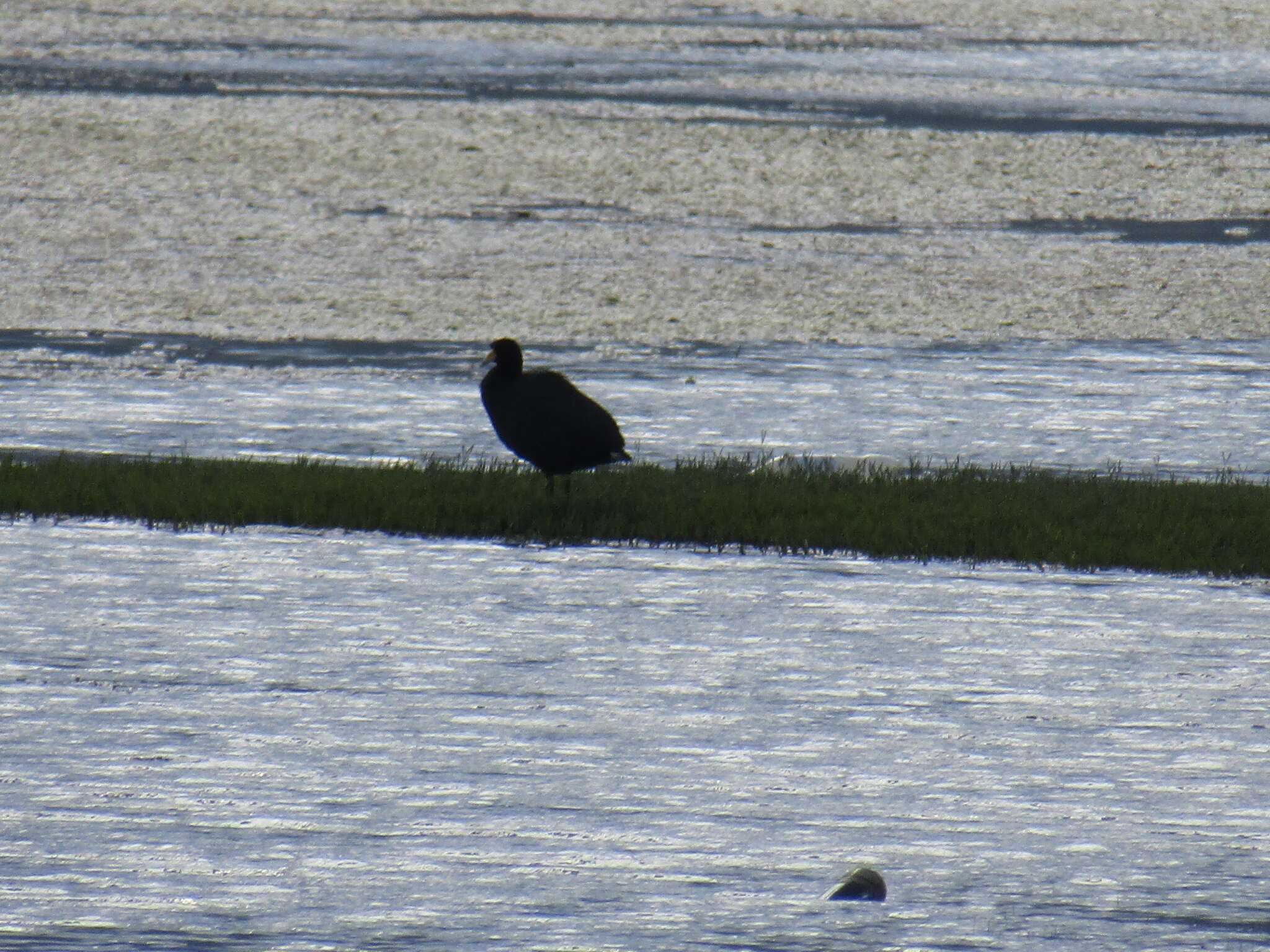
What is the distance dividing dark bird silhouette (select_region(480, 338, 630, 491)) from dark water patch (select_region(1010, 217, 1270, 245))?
9081mm

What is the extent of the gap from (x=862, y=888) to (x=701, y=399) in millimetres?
7313

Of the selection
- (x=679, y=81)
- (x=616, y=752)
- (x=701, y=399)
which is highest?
(x=679, y=81)

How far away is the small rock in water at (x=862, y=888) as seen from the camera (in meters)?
4.86

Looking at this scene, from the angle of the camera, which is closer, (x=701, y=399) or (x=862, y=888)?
(x=862, y=888)

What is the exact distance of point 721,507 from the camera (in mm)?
9023

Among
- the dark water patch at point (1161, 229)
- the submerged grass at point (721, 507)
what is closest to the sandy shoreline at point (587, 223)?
the dark water patch at point (1161, 229)

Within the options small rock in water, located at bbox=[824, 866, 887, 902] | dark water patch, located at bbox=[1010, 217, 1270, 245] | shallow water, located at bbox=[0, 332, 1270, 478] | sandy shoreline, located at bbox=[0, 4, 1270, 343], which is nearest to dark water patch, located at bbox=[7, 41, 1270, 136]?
sandy shoreline, located at bbox=[0, 4, 1270, 343]

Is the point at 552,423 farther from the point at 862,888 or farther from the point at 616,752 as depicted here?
the point at 862,888

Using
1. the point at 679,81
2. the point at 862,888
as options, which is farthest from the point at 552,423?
the point at 679,81

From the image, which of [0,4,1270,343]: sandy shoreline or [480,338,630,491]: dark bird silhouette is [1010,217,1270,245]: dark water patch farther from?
[480,338,630,491]: dark bird silhouette

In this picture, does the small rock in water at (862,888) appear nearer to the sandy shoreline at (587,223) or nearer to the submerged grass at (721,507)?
the submerged grass at (721,507)

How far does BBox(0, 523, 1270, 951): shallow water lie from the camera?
15.7 feet

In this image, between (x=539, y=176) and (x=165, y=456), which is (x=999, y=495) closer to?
(x=165, y=456)

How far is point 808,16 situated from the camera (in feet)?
100
